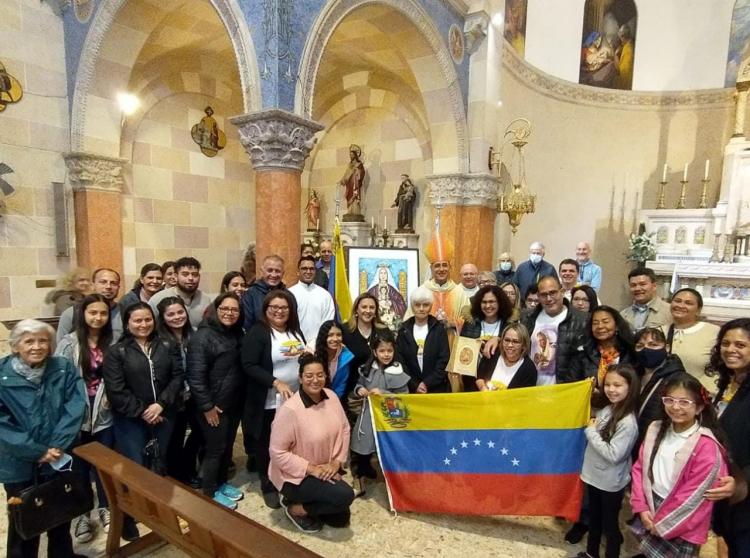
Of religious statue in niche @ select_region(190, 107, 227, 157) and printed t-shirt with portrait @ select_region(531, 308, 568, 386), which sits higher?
religious statue in niche @ select_region(190, 107, 227, 157)

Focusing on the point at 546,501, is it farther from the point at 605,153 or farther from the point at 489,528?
the point at 605,153

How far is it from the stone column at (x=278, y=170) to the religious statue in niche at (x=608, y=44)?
8.01 m

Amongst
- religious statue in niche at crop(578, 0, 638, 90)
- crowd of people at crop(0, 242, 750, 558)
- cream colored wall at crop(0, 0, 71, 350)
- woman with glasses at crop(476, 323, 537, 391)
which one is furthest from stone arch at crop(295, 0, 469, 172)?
religious statue in niche at crop(578, 0, 638, 90)

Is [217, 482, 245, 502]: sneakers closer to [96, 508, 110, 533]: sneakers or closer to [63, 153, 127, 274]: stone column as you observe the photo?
[96, 508, 110, 533]: sneakers

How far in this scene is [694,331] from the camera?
2551mm

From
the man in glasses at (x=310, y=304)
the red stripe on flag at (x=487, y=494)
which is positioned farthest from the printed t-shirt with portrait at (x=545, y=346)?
the man in glasses at (x=310, y=304)

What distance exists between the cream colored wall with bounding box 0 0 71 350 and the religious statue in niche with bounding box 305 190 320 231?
4535 mm

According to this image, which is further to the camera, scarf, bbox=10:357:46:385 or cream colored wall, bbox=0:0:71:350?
cream colored wall, bbox=0:0:71:350

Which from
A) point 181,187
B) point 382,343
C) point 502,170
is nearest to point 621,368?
point 382,343

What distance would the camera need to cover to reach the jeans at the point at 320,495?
257cm

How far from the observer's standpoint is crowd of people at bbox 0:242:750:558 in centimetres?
195

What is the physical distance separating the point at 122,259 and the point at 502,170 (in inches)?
270

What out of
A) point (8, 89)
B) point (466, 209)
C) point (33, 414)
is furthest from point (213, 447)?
point (8, 89)

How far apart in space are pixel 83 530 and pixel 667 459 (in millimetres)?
3286
